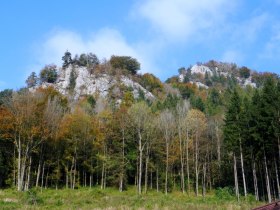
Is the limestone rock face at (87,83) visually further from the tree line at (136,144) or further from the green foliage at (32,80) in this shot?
the tree line at (136,144)

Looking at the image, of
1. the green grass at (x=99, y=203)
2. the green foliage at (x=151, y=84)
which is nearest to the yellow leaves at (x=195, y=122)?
the green grass at (x=99, y=203)

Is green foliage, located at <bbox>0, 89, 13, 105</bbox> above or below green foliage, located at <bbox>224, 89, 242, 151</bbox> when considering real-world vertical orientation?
above

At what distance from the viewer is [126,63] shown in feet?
449

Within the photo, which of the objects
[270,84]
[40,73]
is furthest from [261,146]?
[40,73]

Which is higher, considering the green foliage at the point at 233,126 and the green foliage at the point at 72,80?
the green foliage at the point at 72,80

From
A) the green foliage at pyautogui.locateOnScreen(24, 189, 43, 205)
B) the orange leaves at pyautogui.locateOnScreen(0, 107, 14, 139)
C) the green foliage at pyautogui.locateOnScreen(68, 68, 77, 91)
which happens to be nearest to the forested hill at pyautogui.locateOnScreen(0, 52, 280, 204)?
the orange leaves at pyautogui.locateOnScreen(0, 107, 14, 139)

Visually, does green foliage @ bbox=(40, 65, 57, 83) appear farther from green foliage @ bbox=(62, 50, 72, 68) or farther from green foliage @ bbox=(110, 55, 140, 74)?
green foliage @ bbox=(110, 55, 140, 74)

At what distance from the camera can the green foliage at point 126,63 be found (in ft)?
443

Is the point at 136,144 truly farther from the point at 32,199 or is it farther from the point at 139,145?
the point at 32,199

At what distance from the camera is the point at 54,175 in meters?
50.0

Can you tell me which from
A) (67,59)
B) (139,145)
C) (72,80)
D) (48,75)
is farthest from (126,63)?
(139,145)

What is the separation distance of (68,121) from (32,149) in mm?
7326

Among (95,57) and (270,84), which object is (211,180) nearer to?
(270,84)

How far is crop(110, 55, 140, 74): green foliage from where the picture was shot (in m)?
135
